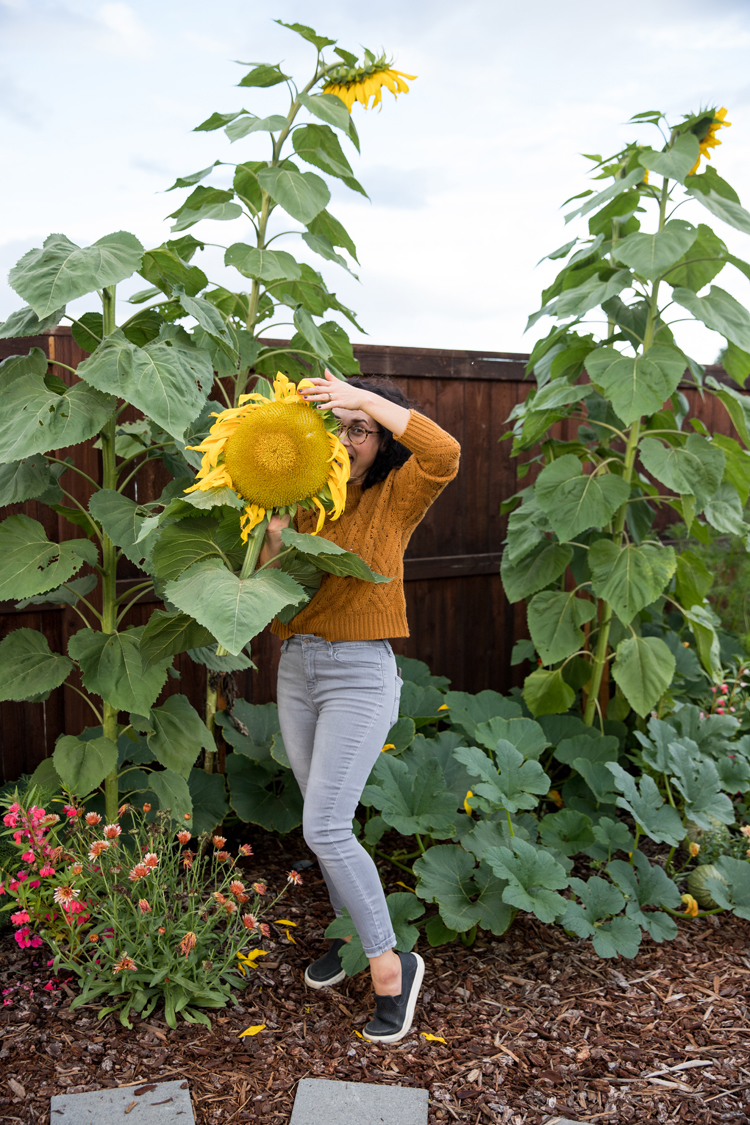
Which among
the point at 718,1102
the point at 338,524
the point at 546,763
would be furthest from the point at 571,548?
the point at 718,1102

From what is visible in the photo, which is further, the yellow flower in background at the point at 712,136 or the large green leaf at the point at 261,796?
the yellow flower in background at the point at 712,136

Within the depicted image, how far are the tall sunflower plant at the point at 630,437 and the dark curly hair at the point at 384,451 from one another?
1116 mm

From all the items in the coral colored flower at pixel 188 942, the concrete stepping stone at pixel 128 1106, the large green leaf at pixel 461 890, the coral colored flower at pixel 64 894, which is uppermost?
the coral colored flower at pixel 64 894

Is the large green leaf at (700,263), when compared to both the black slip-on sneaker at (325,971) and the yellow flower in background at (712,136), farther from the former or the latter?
the black slip-on sneaker at (325,971)

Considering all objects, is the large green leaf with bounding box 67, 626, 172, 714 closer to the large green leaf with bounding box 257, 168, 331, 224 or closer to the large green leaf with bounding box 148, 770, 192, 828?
the large green leaf with bounding box 148, 770, 192, 828

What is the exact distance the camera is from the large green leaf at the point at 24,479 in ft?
7.55

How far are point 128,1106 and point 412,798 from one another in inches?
42.9

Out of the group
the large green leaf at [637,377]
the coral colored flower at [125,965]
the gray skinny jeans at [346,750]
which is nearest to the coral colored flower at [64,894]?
the coral colored flower at [125,965]

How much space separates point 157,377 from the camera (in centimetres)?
208

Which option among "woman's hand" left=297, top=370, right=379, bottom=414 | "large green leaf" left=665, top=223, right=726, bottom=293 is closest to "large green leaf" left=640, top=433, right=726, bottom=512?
"large green leaf" left=665, top=223, right=726, bottom=293

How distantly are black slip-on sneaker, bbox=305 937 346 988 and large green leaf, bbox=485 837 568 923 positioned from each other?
1.62ft

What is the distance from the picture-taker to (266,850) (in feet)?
10.7

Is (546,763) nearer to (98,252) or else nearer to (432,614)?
(432,614)

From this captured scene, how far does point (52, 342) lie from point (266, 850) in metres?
1.96
